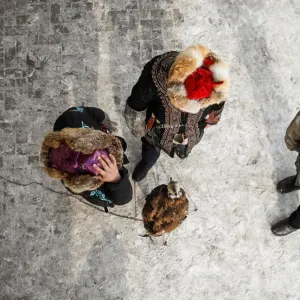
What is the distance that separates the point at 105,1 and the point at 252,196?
9.41 ft

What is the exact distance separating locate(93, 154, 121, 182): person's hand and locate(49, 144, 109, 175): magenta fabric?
3 centimetres

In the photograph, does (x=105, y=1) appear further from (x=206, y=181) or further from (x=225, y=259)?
(x=225, y=259)

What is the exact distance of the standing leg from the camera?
12.4ft

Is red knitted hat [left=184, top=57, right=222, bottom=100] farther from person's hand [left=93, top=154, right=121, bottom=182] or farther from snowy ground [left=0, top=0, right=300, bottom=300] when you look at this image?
snowy ground [left=0, top=0, right=300, bottom=300]

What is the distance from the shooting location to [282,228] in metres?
3.85

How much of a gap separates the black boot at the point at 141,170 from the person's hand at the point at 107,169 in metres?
1.31

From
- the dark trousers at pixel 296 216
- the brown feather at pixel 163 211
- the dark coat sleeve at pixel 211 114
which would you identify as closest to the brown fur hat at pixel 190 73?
the dark coat sleeve at pixel 211 114

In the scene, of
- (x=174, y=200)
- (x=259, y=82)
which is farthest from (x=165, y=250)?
(x=259, y=82)

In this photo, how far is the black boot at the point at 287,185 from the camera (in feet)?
12.9

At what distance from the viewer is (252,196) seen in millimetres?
4105

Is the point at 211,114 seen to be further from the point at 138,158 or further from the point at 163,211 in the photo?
the point at 138,158

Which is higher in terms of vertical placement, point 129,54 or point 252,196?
point 129,54

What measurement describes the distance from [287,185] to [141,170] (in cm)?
155

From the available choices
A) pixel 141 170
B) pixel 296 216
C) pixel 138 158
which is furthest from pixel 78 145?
pixel 296 216
